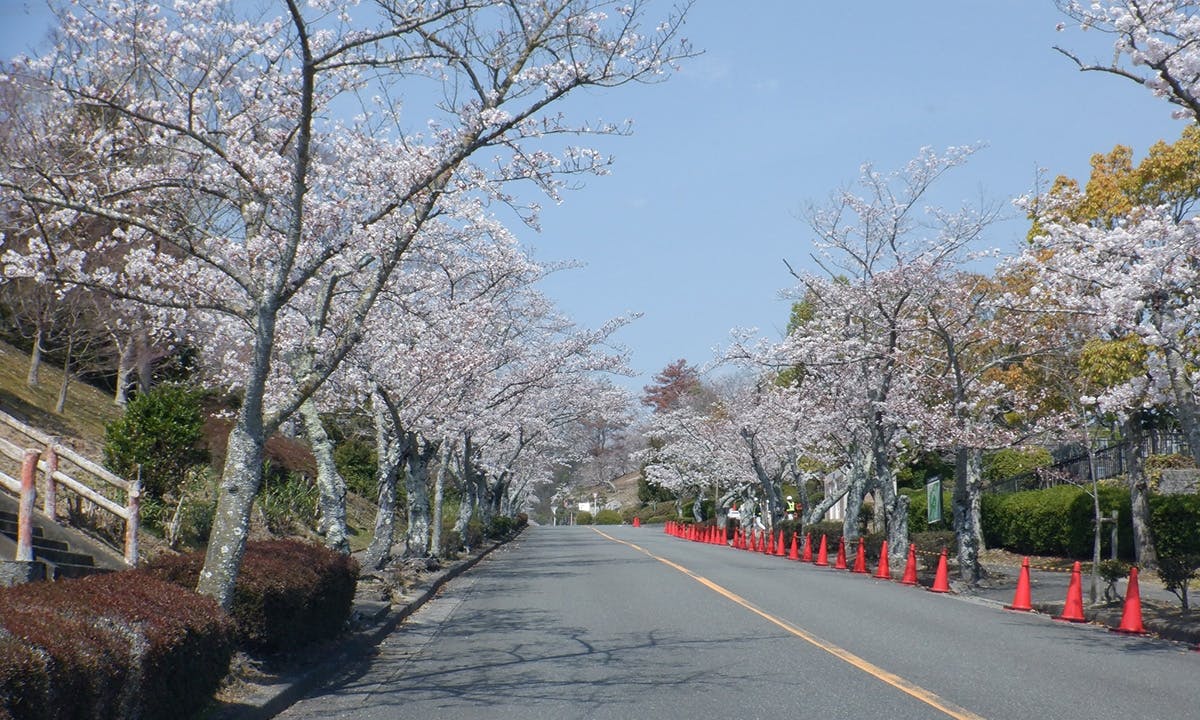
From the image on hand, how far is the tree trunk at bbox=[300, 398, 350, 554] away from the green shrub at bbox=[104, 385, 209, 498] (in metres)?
3.10

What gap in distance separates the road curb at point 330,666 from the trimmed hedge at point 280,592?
11.9 inches

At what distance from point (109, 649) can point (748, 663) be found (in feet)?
20.0

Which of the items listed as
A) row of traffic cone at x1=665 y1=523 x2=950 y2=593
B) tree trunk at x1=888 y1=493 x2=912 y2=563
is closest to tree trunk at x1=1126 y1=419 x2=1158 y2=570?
row of traffic cone at x1=665 y1=523 x2=950 y2=593

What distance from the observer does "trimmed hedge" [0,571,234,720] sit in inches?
189

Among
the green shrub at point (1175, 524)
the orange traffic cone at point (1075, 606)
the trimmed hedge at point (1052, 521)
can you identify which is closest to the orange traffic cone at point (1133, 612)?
the orange traffic cone at point (1075, 606)

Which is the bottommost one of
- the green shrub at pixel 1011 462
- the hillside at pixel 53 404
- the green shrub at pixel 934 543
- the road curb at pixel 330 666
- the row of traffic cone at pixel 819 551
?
the road curb at pixel 330 666

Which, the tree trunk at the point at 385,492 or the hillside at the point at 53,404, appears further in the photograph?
the hillside at the point at 53,404

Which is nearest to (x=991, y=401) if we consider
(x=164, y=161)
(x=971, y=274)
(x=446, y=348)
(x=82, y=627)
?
(x=971, y=274)

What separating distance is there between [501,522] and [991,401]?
2249cm

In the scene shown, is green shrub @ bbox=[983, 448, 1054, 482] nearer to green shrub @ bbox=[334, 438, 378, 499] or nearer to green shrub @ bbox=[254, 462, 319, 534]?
green shrub @ bbox=[334, 438, 378, 499]

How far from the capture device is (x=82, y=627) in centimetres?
557

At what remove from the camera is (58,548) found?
43.0 ft

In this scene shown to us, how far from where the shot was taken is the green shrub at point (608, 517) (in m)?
88.9

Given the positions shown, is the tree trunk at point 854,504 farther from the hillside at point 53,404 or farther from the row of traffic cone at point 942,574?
the hillside at point 53,404
